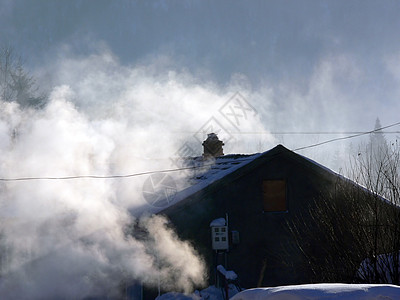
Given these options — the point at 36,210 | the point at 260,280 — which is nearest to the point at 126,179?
the point at 36,210

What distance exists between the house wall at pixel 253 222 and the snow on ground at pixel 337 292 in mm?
8111

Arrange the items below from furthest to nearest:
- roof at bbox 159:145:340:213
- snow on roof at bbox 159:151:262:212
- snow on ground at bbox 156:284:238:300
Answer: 1. snow on roof at bbox 159:151:262:212
2. roof at bbox 159:145:340:213
3. snow on ground at bbox 156:284:238:300

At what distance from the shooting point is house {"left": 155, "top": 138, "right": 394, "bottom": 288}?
442 inches

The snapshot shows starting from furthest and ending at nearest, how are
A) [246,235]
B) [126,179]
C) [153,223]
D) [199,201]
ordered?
1. [126,179]
2. [246,235]
3. [199,201]
4. [153,223]

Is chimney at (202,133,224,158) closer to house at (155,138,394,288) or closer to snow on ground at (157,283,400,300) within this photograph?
house at (155,138,394,288)

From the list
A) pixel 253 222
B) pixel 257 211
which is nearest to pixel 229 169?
pixel 257 211

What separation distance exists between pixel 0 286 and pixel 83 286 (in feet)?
9.20

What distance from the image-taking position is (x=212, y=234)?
11.4 meters

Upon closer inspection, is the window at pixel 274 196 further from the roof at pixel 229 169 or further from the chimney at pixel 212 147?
the chimney at pixel 212 147

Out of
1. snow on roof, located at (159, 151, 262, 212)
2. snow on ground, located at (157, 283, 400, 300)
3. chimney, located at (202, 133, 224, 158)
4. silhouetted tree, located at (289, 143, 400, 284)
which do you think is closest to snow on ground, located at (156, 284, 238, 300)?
snow on roof, located at (159, 151, 262, 212)

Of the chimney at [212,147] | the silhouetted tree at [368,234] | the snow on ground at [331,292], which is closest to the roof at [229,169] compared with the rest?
the chimney at [212,147]

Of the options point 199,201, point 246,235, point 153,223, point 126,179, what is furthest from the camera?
point 126,179

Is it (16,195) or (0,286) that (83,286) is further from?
(16,195)

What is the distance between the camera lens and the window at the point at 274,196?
40.9 ft
